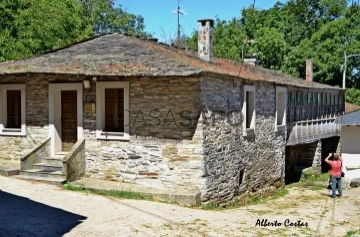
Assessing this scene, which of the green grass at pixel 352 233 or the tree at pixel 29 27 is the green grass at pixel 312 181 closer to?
the green grass at pixel 352 233

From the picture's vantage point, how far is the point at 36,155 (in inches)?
514

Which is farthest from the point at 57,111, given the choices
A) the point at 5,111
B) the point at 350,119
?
the point at 350,119

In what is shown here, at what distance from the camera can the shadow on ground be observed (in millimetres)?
8102

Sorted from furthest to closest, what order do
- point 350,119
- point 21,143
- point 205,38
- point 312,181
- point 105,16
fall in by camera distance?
point 105,16 → point 312,181 → point 350,119 → point 205,38 → point 21,143

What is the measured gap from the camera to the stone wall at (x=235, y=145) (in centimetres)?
1191

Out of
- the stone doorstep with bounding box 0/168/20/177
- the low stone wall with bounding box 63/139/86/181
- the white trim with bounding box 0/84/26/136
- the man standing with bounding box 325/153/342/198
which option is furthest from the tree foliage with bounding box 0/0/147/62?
the man standing with bounding box 325/153/342/198

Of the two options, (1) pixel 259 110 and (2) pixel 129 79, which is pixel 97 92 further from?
(1) pixel 259 110

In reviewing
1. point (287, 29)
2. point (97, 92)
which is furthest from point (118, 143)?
point (287, 29)

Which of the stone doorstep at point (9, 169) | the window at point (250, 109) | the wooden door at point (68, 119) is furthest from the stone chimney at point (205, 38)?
the stone doorstep at point (9, 169)

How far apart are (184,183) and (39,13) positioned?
14876 mm

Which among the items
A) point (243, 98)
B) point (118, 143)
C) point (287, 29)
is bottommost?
point (118, 143)

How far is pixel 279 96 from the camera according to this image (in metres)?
18.3

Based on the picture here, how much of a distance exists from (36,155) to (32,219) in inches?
174

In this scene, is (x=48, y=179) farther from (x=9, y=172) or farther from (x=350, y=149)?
(x=350, y=149)
